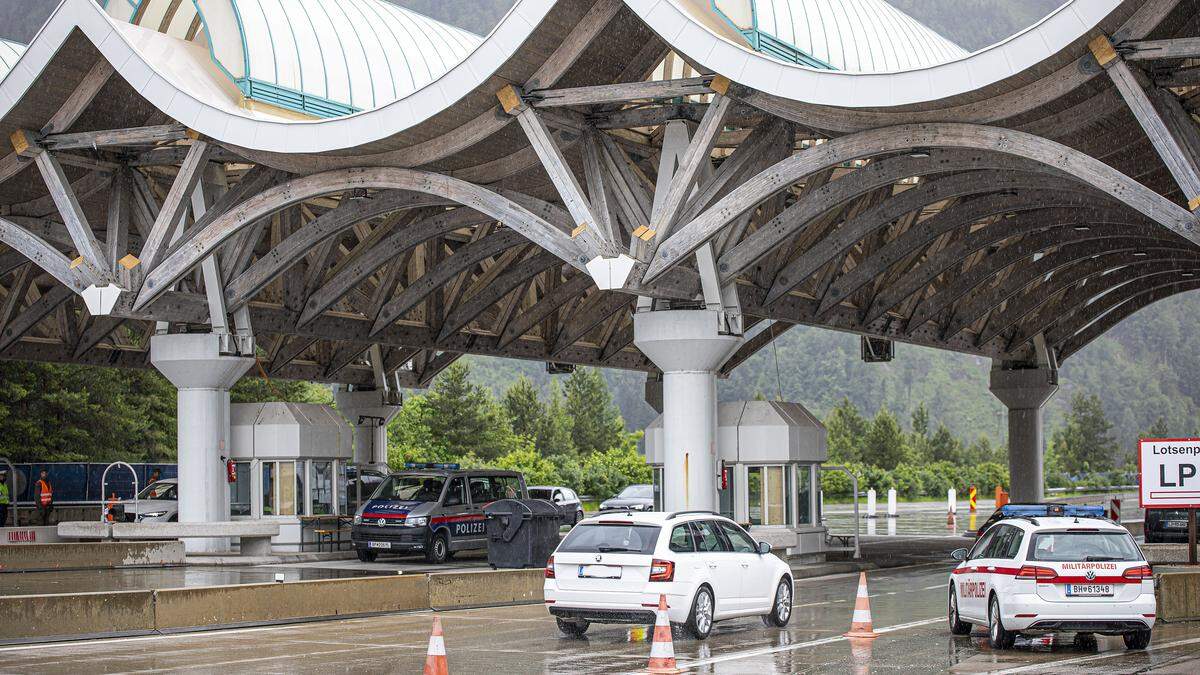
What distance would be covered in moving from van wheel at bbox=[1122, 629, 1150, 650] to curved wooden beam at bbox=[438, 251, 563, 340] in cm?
1920

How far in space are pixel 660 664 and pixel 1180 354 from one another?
191 metres

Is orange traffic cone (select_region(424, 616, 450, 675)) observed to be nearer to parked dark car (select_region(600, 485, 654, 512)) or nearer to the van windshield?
the van windshield

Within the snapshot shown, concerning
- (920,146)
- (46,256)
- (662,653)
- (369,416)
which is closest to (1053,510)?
(920,146)

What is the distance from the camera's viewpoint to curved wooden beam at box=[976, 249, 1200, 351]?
40.5 metres

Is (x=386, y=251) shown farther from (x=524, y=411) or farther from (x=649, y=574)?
(x=524, y=411)

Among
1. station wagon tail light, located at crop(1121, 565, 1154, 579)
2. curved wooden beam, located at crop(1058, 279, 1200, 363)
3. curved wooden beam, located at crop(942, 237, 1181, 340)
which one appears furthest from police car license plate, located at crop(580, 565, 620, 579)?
curved wooden beam, located at crop(1058, 279, 1200, 363)

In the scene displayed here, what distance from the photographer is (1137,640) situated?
15.7 metres

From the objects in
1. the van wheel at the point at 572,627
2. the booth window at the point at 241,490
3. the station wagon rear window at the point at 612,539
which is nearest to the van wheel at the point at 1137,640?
the station wagon rear window at the point at 612,539

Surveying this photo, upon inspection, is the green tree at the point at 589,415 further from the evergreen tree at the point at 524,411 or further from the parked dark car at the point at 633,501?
the parked dark car at the point at 633,501

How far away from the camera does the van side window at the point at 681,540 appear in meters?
16.4

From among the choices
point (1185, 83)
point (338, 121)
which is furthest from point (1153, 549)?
point (338, 121)

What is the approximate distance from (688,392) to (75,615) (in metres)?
11.2

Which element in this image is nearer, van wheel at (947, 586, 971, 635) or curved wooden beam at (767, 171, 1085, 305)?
van wheel at (947, 586, 971, 635)

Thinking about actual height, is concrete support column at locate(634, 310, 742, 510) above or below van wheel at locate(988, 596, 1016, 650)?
above
